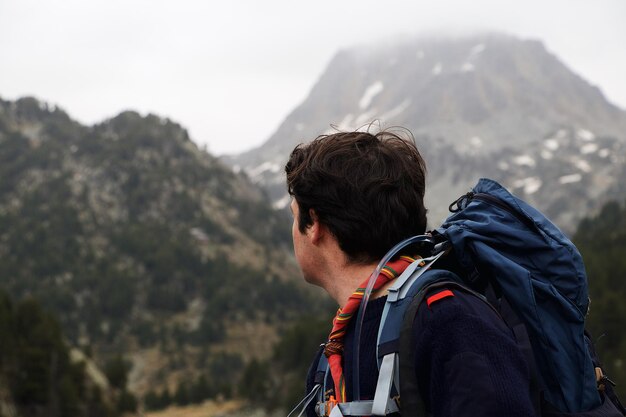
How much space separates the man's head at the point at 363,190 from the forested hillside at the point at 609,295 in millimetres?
43130

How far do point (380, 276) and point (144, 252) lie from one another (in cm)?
16065

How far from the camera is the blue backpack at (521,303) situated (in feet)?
10.2

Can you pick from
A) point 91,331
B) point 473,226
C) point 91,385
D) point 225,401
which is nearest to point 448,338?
point 473,226

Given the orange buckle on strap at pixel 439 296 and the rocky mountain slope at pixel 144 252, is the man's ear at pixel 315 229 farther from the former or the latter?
the rocky mountain slope at pixel 144 252

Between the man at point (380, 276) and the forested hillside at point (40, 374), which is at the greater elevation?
the man at point (380, 276)

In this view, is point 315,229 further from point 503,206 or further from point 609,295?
point 609,295

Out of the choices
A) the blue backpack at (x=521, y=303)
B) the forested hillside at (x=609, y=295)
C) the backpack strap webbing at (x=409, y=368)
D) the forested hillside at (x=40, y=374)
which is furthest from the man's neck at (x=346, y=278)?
the forested hillside at (x=609, y=295)

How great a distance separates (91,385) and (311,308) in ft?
317

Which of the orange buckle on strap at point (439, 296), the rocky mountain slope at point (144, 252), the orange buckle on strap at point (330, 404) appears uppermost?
the orange buckle on strap at point (439, 296)

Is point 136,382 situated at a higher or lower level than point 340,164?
lower

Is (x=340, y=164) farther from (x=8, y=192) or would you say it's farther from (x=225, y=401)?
(x=8, y=192)

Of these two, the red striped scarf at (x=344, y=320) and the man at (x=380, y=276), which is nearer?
the man at (x=380, y=276)

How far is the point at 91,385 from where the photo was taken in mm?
54281

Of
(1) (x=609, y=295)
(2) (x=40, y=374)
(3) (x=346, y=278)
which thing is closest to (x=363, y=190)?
(3) (x=346, y=278)
